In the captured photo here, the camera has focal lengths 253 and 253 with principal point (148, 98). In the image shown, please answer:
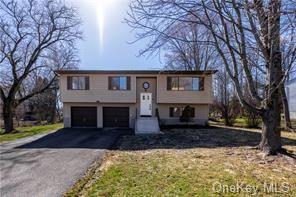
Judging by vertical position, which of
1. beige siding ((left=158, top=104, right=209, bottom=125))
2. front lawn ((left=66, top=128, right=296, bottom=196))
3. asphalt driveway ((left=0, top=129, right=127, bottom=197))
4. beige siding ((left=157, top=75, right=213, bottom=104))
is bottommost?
asphalt driveway ((left=0, top=129, right=127, bottom=197))

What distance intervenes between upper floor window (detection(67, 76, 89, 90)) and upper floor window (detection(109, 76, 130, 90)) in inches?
74.5

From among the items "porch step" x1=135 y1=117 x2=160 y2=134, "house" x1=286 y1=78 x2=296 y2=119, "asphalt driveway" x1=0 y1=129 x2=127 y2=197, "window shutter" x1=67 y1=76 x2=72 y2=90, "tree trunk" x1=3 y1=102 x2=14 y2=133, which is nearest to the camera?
"asphalt driveway" x1=0 y1=129 x2=127 y2=197

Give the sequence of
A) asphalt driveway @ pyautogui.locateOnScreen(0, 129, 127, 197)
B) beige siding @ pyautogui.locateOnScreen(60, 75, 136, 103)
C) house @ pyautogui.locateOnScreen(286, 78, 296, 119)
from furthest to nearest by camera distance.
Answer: house @ pyautogui.locateOnScreen(286, 78, 296, 119) < beige siding @ pyautogui.locateOnScreen(60, 75, 136, 103) < asphalt driveway @ pyautogui.locateOnScreen(0, 129, 127, 197)

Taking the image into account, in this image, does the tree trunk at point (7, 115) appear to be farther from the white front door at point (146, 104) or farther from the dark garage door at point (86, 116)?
the white front door at point (146, 104)

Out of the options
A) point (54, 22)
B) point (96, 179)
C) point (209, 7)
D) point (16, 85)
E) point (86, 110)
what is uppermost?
point (54, 22)

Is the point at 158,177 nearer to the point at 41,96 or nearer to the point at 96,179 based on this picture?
the point at 96,179

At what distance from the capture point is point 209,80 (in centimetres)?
1988

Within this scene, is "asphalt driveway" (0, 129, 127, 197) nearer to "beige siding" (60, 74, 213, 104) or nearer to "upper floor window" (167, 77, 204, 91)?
"beige siding" (60, 74, 213, 104)

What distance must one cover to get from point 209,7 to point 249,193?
565 centimetres

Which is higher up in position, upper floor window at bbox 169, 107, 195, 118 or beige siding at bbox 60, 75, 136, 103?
beige siding at bbox 60, 75, 136, 103

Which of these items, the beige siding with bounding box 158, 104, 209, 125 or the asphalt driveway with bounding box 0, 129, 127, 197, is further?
the beige siding with bounding box 158, 104, 209, 125

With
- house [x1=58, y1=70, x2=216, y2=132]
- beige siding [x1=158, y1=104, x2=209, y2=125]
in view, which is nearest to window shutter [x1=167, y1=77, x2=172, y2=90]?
house [x1=58, y1=70, x2=216, y2=132]

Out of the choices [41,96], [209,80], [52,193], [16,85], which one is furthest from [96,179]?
[41,96]

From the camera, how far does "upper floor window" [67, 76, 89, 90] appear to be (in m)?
19.9
